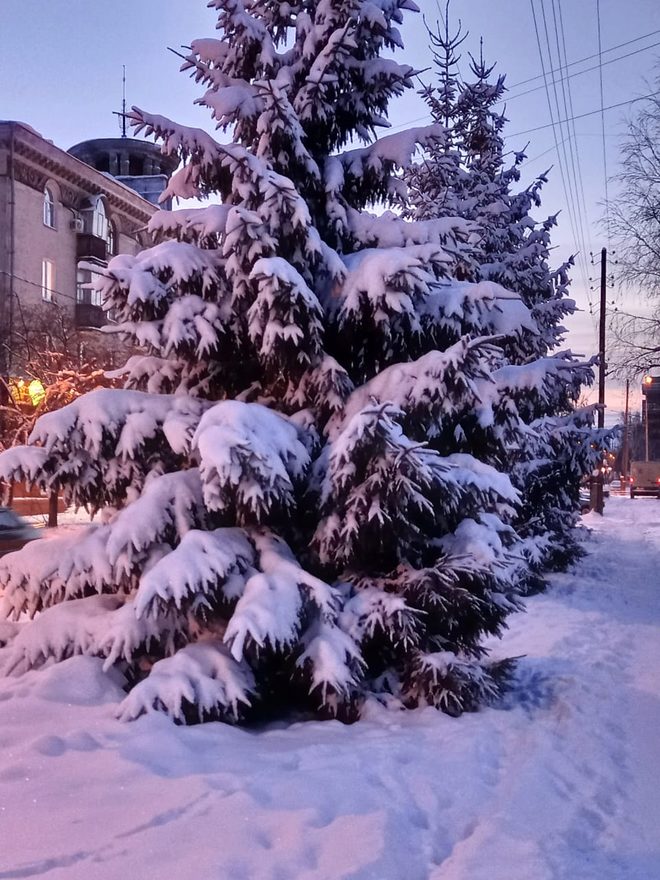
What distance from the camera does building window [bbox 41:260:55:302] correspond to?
117 ft

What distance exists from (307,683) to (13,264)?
30.6 meters

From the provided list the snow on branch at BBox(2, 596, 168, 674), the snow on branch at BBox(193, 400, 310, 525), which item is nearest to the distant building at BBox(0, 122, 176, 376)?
the snow on branch at BBox(2, 596, 168, 674)

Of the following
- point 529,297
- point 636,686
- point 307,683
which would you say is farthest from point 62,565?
point 529,297

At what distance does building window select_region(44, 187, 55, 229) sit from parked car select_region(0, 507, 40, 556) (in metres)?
25.1

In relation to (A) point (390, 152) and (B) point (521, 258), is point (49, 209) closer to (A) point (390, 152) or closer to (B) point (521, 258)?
(B) point (521, 258)

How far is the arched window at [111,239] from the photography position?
133ft

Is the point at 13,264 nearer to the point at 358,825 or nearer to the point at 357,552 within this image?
the point at 357,552

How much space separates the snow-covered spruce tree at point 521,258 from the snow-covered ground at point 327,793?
8173mm

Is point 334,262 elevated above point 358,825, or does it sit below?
above

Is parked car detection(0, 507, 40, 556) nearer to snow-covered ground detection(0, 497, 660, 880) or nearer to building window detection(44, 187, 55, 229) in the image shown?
snow-covered ground detection(0, 497, 660, 880)

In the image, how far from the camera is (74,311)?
120 feet

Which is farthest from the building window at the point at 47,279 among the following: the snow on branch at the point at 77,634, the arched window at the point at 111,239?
the snow on branch at the point at 77,634

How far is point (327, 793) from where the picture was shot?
4594mm

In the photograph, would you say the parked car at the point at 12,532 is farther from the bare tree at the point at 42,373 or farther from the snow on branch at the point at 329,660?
the snow on branch at the point at 329,660
